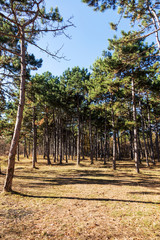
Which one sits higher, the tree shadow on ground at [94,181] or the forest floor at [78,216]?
the forest floor at [78,216]

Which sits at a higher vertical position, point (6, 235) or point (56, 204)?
point (6, 235)

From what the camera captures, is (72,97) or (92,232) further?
(72,97)

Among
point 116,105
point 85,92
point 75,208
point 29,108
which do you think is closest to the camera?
point 75,208

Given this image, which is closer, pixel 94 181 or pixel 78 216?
pixel 78 216

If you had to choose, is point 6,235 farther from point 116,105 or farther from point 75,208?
point 116,105

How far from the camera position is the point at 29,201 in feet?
20.8

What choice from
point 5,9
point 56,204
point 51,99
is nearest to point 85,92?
point 51,99

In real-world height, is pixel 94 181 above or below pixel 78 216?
below

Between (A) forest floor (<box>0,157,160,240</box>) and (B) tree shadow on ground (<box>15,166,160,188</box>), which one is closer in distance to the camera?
(A) forest floor (<box>0,157,160,240</box>)

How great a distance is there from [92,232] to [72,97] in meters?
18.6

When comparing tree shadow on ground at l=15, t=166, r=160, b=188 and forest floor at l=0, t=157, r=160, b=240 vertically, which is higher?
forest floor at l=0, t=157, r=160, b=240

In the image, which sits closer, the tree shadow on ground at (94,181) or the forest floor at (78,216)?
the forest floor at (78,216)

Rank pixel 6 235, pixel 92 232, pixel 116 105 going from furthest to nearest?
1. pixel 116 105
2. pixel 92 232
3. pixel 6 235

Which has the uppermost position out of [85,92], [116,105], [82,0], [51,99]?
[82,0]
